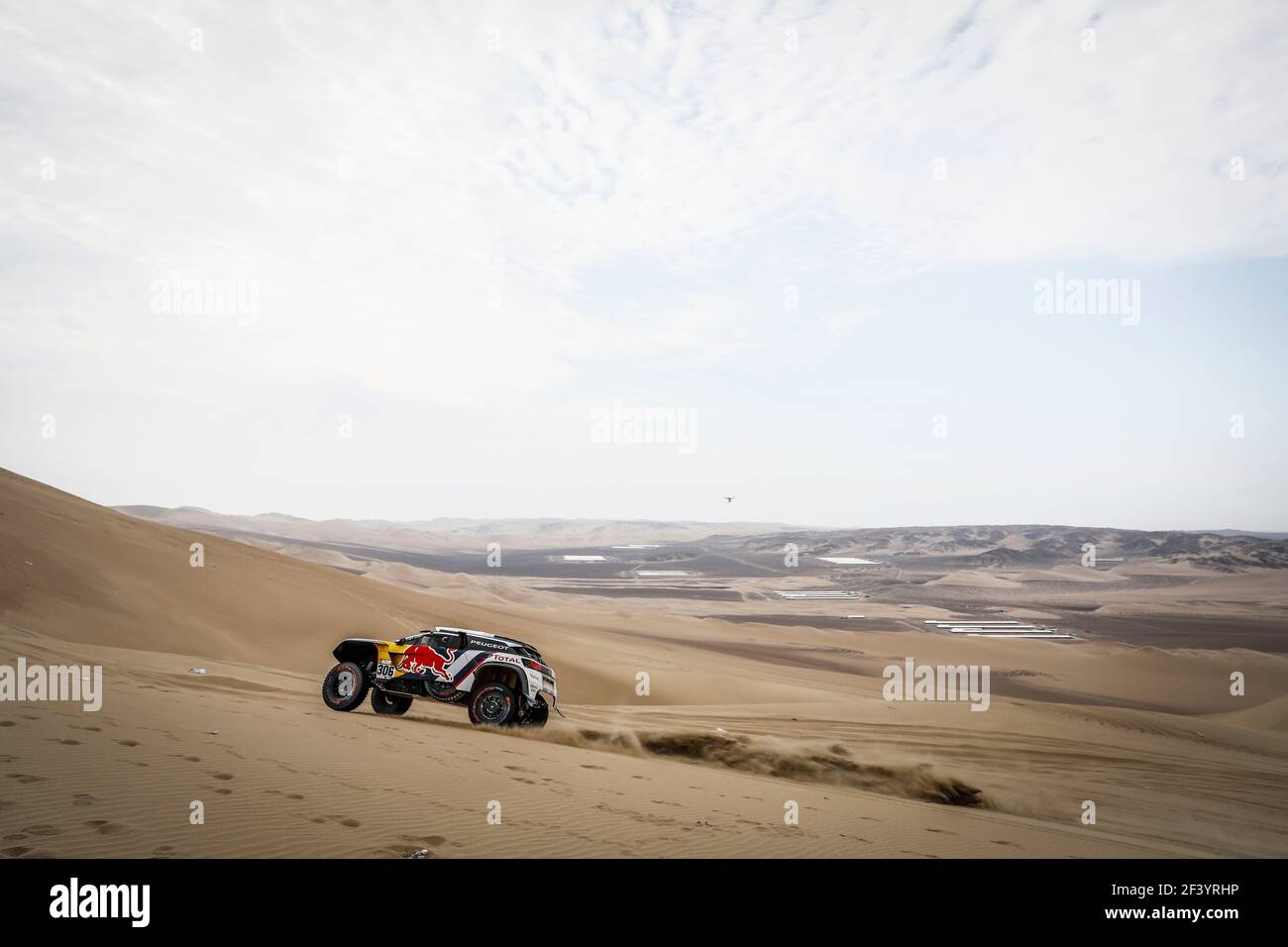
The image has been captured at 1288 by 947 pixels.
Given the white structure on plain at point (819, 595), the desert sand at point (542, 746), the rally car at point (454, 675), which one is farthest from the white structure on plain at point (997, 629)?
the rally car at point (454, 675)

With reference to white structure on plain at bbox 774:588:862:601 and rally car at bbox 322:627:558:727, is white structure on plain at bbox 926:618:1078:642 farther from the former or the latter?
rally car at bbox 322:627:558:727

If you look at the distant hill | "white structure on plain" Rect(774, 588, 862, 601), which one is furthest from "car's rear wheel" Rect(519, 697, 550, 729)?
the distant hill

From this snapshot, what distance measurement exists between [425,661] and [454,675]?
534 mm

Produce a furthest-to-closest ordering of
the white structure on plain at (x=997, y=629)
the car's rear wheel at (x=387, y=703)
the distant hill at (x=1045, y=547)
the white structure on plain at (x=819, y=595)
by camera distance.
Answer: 1. the distant hill at (x=1045, y=547)
2. the white structure on plain at (x=819, y=595)
3. the white structure on plain at (x=997, y=629)
4. the car's rear wheel at (x=387, y=703)

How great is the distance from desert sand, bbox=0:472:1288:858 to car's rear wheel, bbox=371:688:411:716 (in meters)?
0.24

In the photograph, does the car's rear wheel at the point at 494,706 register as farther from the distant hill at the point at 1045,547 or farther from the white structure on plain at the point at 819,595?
the distant hill at the point at 1045,547

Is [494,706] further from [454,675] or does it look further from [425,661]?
[425,661]

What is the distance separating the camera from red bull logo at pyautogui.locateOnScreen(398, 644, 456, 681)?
12.7 m

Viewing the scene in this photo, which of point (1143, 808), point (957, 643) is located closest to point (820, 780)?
point (1143, 808)

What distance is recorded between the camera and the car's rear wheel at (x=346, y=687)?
500 inches

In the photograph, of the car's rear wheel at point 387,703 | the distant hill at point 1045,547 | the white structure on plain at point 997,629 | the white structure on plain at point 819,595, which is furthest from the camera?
the distant hill at point 1045,547

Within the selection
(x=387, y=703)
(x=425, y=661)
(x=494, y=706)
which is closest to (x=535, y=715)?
(x=494, y=706)

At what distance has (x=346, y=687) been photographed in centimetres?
1292
